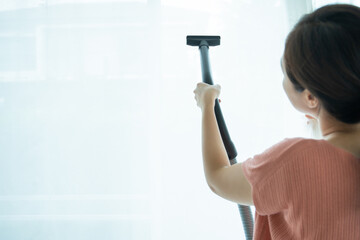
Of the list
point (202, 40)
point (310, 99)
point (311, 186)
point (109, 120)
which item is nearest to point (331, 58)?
point (310, 99)

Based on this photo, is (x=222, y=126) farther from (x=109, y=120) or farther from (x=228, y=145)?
(x=109, y=120)

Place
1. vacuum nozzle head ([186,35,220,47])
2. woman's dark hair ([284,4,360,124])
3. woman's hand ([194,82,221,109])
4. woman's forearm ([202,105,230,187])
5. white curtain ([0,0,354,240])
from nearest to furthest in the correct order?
woman's dark hair ([284,4,360,124]) → woman's forearm ([202,105,230,187]) → woman's hand ([194,82,221,109]) → vacuum nozzle head ([186,35,220,47]) → white curtain ([0,0,354,240])

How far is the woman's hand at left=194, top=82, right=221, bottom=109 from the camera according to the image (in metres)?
0.86

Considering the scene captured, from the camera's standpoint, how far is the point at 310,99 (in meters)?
0.66

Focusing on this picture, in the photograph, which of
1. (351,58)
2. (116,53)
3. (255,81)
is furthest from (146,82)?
(351,58)

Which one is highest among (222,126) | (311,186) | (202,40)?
(202,40)

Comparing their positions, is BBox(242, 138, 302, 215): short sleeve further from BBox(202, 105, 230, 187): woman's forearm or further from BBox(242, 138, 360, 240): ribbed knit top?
BBox(202, 105, 230, 187): woman's forearm

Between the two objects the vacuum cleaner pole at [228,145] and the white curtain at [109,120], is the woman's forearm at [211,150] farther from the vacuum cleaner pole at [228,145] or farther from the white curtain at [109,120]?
the white curtain at [109,120]

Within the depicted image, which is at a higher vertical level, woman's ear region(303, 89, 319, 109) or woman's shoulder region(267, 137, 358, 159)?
woman's ear region(303, 89, 319, 109)

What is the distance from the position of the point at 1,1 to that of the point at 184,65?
0.85 meters

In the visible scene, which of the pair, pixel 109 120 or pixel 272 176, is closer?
pixel 272 176

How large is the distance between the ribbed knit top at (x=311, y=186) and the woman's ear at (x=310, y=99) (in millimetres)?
92

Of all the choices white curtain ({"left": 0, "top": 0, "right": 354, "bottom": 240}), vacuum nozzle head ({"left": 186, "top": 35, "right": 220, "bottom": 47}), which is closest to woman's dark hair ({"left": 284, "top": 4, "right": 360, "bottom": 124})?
vacuum nozzle head ({"left": 186, "top": 35, "right": 220, "bottom": 47})

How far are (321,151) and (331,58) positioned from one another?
16 cm
